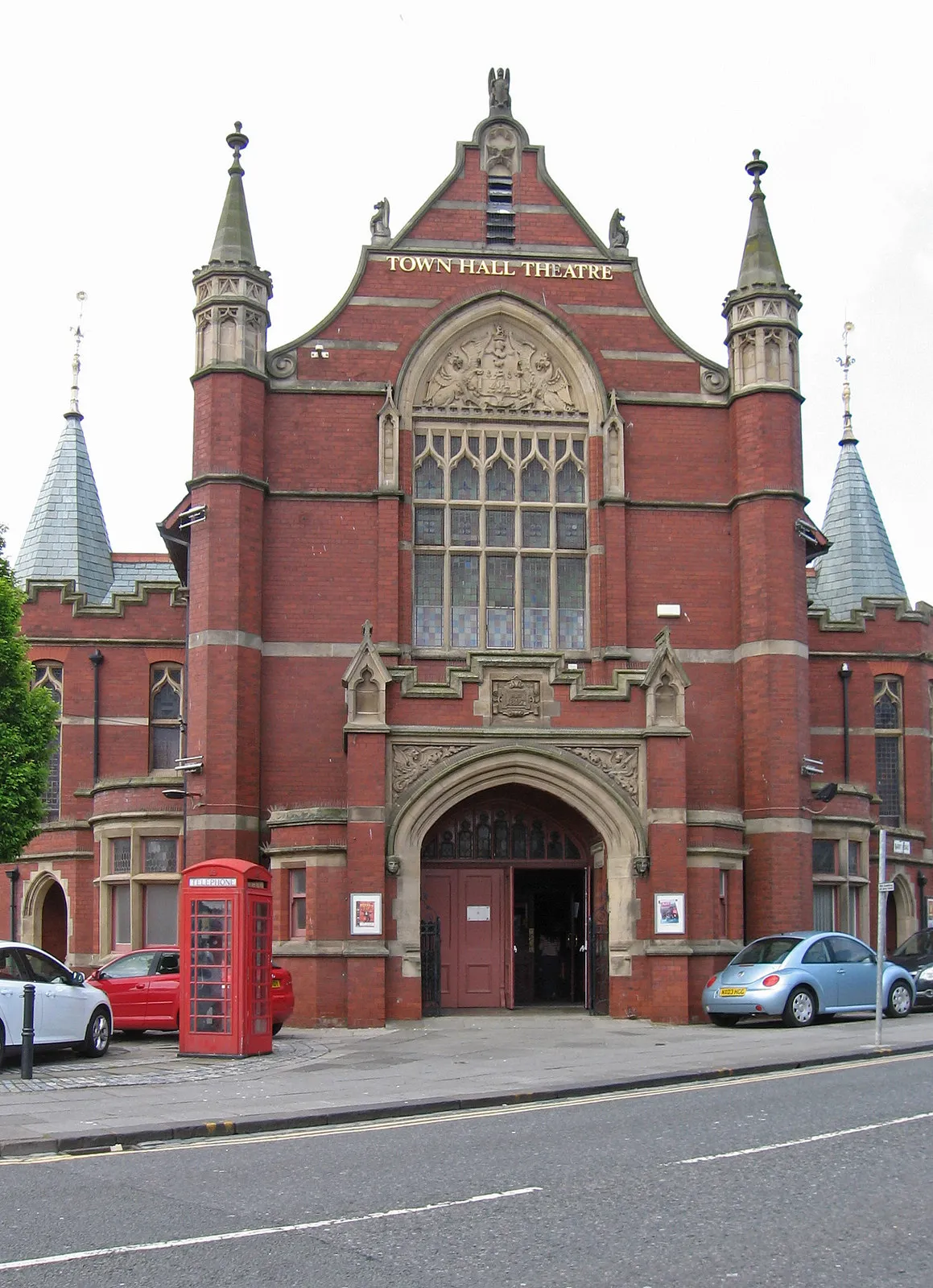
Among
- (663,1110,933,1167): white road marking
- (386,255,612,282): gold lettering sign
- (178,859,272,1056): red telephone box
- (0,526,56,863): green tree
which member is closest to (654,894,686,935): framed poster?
(178,859,272,1056): red telephone box

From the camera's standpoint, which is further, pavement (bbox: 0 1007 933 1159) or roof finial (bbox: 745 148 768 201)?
roof finial (bbox: 745 148 768 201)

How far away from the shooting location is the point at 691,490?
2788 centimetres

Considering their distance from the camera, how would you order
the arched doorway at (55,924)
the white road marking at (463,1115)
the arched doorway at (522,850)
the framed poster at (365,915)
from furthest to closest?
the arched doorway at (55,924), the arched doorway at (522,850), the framed poster at (365,915), the white road marking at (463,1115)

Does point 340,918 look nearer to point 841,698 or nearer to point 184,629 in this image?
point 184,629

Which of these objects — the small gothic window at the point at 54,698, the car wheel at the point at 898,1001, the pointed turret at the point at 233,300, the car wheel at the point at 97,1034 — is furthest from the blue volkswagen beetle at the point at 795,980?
A: the small gothic window at the point at 54,698

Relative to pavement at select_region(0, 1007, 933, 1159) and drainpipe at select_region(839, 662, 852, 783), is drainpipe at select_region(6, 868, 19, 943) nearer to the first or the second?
pavement at select_region(0, 1007, 933, 1159)

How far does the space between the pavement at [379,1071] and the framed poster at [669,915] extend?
1456 millimetres

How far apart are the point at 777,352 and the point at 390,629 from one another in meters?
8.71

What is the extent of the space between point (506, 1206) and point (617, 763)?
1606 centimetres

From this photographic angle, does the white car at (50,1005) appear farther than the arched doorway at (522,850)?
No

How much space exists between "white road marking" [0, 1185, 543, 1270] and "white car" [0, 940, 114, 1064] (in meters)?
9.20

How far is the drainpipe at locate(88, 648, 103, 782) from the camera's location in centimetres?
3177

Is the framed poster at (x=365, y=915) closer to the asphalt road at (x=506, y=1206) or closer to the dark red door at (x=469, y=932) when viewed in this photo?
the dark red door at (x=469, y=932)

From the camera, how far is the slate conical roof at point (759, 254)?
27938 mm
